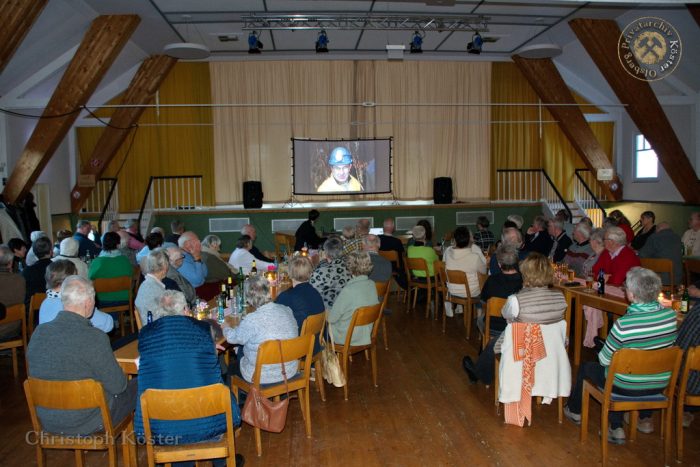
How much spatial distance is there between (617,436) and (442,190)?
10.00m

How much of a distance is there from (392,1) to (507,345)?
6.74 m

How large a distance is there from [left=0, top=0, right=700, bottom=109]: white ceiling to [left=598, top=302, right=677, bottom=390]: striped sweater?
213 inches

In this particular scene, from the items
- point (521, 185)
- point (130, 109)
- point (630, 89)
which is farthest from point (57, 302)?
point (521, 185)

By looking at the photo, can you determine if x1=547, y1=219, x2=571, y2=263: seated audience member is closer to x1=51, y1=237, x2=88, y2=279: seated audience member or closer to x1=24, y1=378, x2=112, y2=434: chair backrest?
x1=51, y1=237, x2=88, y2=279: seated audience member

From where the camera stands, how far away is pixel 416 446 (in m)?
3.96

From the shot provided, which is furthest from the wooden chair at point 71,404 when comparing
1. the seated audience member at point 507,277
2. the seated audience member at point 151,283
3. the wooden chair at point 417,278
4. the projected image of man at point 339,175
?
the projected image of man at point 339,175

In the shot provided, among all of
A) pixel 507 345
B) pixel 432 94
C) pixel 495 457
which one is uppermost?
pixel 432 94

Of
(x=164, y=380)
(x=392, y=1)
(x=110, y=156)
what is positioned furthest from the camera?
(x=110, y=156)

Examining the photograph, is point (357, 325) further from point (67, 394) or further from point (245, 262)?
point (245, 262)

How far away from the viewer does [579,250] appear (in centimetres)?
686

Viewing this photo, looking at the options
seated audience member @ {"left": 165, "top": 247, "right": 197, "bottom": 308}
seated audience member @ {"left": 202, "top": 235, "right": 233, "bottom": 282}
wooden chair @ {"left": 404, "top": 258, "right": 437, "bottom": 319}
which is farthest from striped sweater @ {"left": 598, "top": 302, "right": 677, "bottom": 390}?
seated audience member @ {"left": 202, "top": 235, "right": 233, "bottom": 282}

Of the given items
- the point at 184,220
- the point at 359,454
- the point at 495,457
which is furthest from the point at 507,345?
the point at 184,220

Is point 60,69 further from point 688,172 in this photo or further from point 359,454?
point 688,172

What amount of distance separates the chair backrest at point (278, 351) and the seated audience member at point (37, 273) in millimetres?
3236
